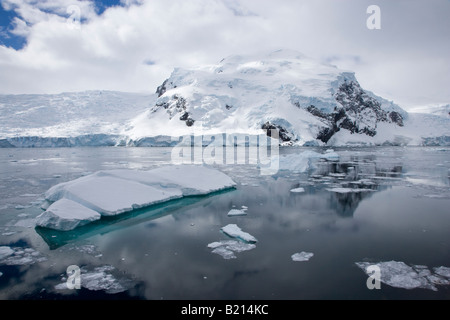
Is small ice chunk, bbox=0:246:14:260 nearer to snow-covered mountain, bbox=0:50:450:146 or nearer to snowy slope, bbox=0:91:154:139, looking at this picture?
snow-covered mountain, bbox=0:50:450:146

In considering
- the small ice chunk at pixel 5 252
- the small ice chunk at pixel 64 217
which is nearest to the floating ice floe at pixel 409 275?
the small ice chunk at pixel 64 217

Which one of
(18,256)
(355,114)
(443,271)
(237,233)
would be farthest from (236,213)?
(355,114)

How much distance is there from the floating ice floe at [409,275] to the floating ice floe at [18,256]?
6.35m

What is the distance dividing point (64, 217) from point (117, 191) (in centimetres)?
227

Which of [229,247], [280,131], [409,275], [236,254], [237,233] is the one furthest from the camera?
[280,131]

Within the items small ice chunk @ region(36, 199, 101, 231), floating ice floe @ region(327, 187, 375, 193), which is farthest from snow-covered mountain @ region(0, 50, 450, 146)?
small ice chunk @ region(36, 199, 101, 231)

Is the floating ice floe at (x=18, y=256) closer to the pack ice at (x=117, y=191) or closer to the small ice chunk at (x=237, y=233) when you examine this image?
the pack ice at (x=117, y=191)

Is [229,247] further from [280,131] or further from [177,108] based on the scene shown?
[177,108]

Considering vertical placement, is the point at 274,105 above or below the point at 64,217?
above

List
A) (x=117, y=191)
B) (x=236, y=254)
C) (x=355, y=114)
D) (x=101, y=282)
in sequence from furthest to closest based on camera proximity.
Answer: (x=355, y=114)
(x=117, y=191)
(x=236, y=254)
(x=101, y=282)

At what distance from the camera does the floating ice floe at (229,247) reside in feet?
19.3

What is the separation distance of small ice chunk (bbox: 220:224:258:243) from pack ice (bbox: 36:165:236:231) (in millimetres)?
3601

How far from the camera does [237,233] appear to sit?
688 cm
